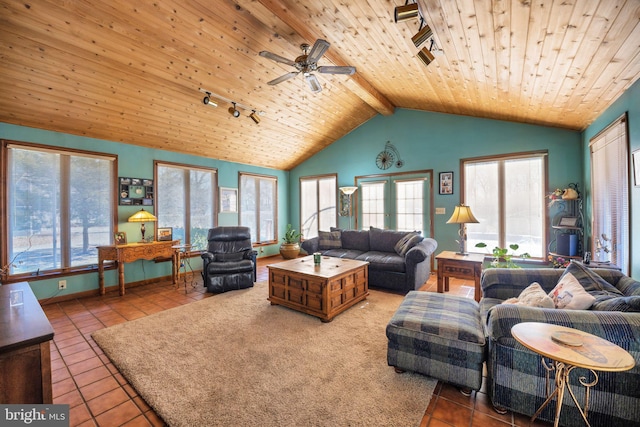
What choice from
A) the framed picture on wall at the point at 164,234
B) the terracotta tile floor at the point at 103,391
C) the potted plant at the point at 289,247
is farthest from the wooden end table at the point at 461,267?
the framed picture on wall at the point at 164,234

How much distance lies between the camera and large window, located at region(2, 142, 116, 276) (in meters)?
3.65

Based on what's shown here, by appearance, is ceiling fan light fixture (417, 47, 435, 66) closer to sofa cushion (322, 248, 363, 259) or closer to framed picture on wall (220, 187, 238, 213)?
sofa cushion (322, 248, 363, 259)

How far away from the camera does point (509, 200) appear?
480 centimetres

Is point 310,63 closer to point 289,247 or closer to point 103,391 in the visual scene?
point 103,391

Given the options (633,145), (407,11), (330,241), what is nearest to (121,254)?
(330,241)

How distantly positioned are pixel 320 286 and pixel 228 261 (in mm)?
2146

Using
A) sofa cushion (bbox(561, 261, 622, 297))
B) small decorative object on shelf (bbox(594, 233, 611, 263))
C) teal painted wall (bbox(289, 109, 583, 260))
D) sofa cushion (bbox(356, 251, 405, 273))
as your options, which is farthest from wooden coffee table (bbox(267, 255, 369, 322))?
small decorative object on shelf (bbox(594, 233, 611, 263))

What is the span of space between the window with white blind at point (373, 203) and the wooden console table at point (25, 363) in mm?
5676

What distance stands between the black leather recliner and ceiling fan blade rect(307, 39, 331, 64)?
314 cm

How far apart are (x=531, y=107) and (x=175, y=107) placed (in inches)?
206

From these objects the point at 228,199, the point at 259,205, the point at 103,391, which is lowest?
the point at 103,391

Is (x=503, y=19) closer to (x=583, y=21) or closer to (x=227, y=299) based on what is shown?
(x=583, y=21)

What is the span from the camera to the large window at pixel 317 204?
7086 millimetres

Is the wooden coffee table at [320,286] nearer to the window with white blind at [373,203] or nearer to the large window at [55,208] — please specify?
the window with white blind at [373,203]
